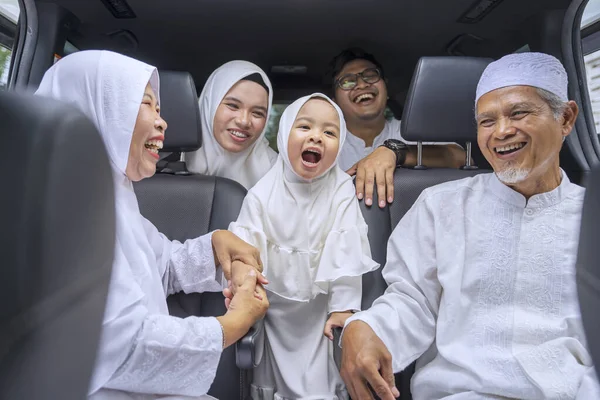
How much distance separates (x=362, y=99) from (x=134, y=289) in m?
1.58

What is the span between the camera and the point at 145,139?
1.26 metres

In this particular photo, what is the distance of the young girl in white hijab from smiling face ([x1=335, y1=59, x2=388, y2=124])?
619 mm

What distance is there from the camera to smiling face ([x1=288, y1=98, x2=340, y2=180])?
1715 mm

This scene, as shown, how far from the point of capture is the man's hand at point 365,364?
51.9 inches

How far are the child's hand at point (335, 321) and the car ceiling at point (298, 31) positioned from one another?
55.4 inches

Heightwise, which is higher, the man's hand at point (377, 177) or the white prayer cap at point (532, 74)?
the white prayer cap at point (532, 74)

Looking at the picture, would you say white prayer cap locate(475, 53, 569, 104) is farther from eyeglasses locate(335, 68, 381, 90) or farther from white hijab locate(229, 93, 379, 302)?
eyeglasses locate(335, 68, 381, 90)

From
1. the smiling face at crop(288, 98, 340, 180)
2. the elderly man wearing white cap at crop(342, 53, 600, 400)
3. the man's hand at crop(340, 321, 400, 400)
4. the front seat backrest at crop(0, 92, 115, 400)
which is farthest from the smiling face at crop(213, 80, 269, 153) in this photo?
the front seat backrest at crop(0, 92, 115, 400)

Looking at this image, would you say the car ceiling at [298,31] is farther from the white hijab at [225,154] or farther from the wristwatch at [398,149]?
the wristwatch at [398,149]

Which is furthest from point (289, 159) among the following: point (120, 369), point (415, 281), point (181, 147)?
point (120, 369)

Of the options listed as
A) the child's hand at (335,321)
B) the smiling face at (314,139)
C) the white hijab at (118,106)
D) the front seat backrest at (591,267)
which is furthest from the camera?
the smiling face at (314,139)

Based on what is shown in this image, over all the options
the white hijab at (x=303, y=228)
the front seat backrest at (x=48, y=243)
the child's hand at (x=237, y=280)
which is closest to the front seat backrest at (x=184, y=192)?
the white hijab at (x=303, y=228)

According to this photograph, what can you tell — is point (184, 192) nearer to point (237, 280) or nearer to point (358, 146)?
point (237, 280)

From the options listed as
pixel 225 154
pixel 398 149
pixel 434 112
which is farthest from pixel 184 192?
pixel 434 112
